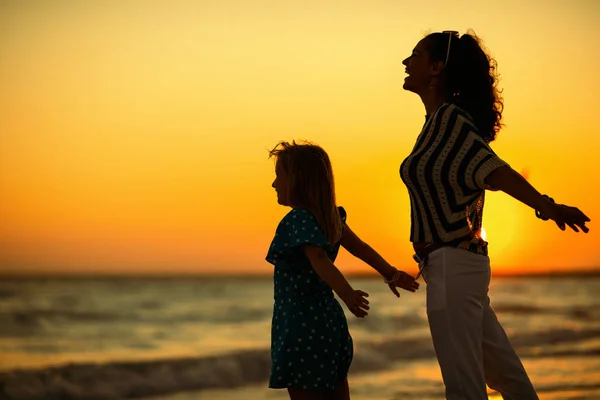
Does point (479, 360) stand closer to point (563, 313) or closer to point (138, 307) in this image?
point (563, 313)

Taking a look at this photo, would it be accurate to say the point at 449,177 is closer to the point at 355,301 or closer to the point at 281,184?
the point at 355,301

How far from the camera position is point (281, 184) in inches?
165

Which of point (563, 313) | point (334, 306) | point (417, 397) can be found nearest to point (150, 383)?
point (417, 397)

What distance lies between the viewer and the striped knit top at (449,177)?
3629 millimetres

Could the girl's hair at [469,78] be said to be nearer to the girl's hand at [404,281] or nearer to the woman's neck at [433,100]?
the woman's neck at [433,100]

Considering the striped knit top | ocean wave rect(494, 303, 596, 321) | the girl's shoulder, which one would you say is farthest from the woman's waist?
ocean wave rect(494, 303, 596, 321)

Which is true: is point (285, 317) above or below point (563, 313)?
above

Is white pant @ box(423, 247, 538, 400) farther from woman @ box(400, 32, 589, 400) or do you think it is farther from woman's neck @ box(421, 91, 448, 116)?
woman's neck @ box(421, 91, 448, 116)

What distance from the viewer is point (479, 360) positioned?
12.1 feet

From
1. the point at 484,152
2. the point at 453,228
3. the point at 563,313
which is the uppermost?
the point at 484,152

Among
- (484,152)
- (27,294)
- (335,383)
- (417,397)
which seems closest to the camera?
(484,152)

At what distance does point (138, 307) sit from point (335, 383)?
19342 mm

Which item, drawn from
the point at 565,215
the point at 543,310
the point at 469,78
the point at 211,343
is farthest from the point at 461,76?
the point at 543,310

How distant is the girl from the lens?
406 centimetres
